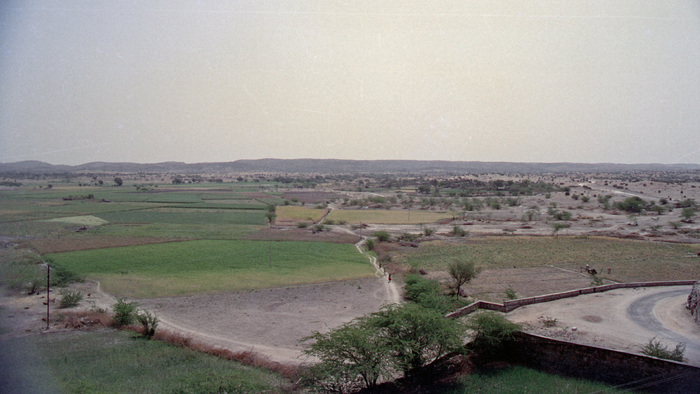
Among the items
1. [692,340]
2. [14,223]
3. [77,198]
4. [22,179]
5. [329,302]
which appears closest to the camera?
[692,340]

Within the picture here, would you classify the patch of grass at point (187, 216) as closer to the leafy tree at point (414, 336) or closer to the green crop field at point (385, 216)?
the green crop field at point (385, 216)

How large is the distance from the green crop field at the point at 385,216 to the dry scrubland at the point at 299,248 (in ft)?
1.19

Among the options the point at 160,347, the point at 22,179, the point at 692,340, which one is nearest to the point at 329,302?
the point at 160,347

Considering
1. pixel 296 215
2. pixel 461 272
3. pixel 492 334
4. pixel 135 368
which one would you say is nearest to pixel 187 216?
pixel 296 215

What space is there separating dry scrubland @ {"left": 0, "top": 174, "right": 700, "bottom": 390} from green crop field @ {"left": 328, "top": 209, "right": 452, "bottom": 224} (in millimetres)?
363

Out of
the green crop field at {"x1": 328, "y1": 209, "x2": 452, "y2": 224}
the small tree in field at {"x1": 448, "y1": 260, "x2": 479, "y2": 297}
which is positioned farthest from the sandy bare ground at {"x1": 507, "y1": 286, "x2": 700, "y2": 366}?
the green crop field at {"x1": 328, "y1": 209, "x2": 452, "y2": 224}

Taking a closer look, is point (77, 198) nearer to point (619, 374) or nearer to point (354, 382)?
point (354, 382)

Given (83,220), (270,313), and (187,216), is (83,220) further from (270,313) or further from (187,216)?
(270,313)

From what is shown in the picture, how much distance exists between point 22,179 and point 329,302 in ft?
466

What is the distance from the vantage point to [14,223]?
54.5 m

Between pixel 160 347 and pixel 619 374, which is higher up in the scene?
pixel 619 374

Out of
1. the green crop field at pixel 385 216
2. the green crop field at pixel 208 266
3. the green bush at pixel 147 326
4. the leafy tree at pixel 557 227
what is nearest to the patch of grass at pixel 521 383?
the green bush at pixel 147 326

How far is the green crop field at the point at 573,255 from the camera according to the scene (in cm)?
3575

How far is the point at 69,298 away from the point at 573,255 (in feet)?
147
